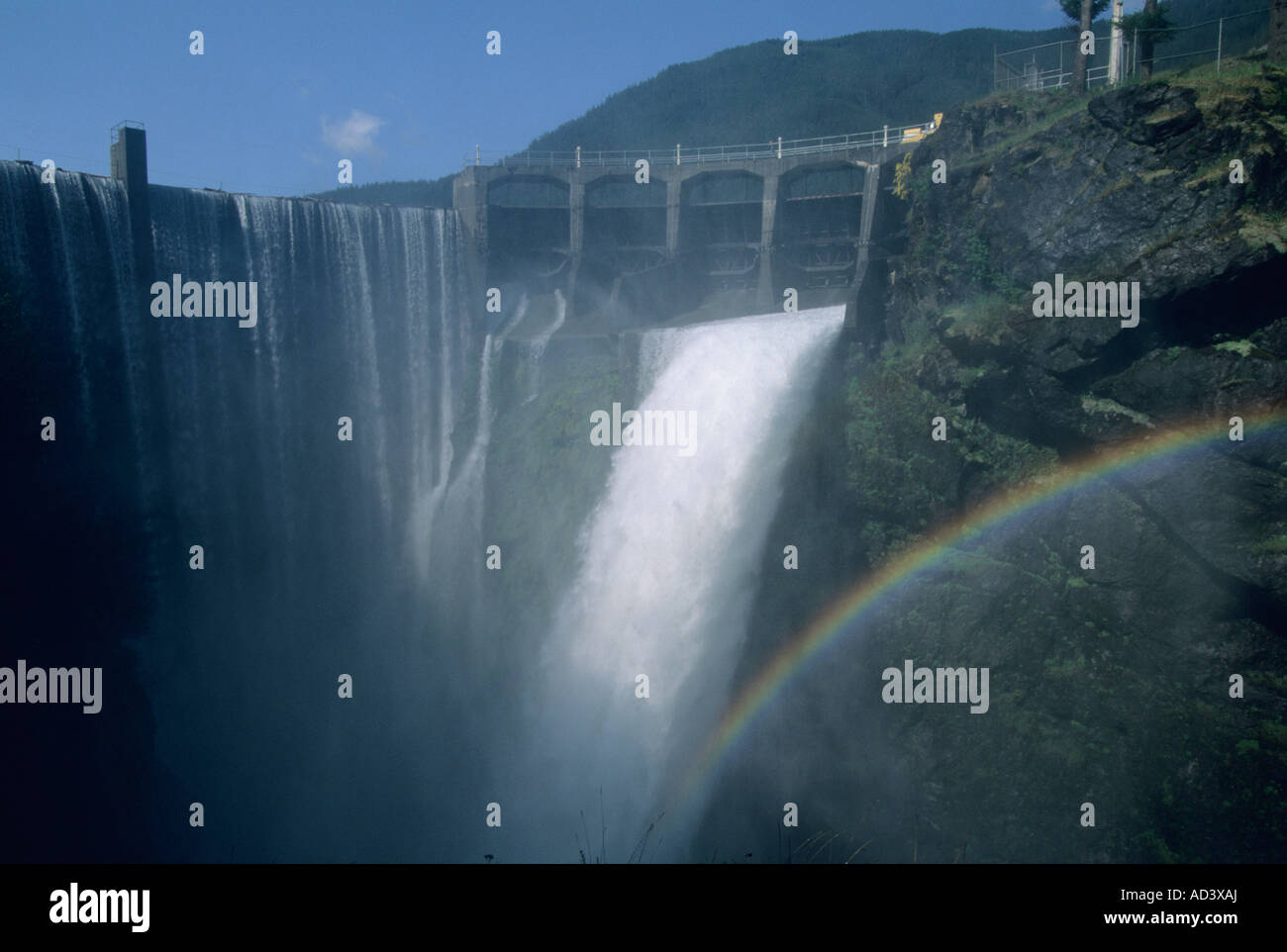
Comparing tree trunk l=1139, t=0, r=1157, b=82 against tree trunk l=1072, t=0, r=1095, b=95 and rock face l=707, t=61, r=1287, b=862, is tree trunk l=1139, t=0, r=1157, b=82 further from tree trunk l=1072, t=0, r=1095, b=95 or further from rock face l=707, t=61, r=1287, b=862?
rock face l=707, t=61, r=1287, b=862

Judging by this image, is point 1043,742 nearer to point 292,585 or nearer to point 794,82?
point 292,585

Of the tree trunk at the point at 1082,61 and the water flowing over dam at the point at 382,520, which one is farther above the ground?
the tree trunk at the point at 1082,61

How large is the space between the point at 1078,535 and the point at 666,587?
10.5 meters

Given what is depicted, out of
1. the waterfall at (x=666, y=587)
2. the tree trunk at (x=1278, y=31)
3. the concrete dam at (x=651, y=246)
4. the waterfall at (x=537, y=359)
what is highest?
the tree trunk at (x=1278, y=31)

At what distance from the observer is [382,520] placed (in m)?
33.4

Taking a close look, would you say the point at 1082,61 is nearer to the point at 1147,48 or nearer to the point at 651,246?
the point at 1147,48

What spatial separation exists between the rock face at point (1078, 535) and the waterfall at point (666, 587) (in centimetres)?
133

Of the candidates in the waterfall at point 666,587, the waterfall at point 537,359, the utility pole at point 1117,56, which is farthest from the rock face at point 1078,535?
the waterfall at point 537,359

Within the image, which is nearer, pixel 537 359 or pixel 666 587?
pixel 666 587

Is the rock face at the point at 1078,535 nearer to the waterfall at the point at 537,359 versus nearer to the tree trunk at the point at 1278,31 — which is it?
the tree trunk at the point at 1278,31

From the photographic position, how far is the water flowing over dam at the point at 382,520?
23672 millimetres

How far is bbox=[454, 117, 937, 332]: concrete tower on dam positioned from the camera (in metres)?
33.1

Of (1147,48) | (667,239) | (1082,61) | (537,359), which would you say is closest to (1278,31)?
(1147,48)
